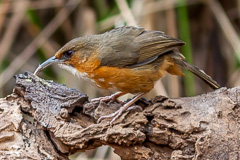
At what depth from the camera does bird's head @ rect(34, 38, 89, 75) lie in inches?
168

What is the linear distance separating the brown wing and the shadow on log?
0.49m

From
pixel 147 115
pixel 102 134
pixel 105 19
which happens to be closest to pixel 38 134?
pixel 102 134

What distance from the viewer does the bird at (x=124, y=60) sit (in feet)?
13.6

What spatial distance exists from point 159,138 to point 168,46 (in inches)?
39.9

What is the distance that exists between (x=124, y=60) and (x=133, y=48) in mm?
161

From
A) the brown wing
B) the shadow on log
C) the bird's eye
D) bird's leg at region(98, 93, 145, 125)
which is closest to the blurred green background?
the brown wing

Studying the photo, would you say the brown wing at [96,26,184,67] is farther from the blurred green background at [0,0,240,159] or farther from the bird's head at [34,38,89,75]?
the blurred green background at [0,0,240,159]

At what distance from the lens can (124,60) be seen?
4.18m

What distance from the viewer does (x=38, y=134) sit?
372cm

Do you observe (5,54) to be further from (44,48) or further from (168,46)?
(168,46)

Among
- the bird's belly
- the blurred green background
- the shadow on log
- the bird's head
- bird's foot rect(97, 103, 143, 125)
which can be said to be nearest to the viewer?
the shadow on log

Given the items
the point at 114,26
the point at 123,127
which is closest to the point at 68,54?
the point at 123,127

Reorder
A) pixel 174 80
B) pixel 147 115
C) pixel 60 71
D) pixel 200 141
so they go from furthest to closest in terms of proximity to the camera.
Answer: pixel 60 71, pixel 174 80, pixel 147 115, pixel 200 141

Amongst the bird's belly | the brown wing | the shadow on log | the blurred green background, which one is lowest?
the shadow on log
